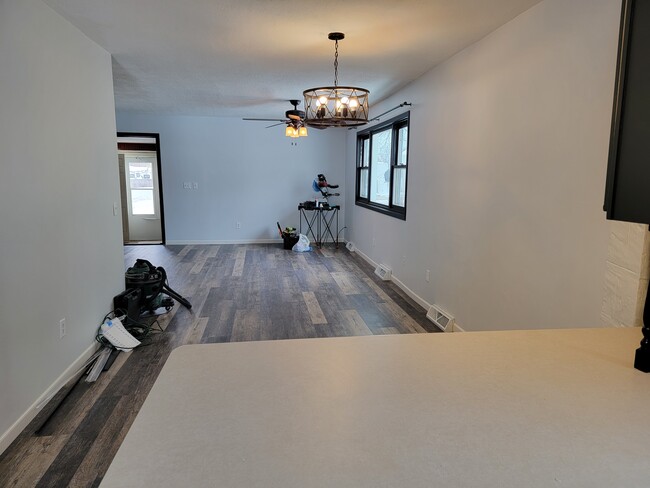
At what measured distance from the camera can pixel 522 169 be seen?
267 cm

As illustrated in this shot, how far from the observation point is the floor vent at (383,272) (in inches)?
220

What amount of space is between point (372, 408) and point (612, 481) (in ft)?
1.39

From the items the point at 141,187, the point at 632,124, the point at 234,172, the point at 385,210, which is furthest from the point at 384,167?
the point at 141,187

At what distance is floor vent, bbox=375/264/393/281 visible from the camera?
5.58 meters

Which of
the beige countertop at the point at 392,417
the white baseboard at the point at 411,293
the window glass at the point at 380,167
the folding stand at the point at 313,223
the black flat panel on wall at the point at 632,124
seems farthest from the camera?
the folding stand at the point at 313,223

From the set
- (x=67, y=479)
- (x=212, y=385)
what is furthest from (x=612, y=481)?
(x=67, y=479)

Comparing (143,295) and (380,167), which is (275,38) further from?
(380,167)

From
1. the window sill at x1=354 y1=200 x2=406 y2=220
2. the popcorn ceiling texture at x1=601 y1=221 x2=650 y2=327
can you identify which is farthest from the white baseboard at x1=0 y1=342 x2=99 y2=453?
the window sill at x1=354 y1=200 x2=406 y2=220

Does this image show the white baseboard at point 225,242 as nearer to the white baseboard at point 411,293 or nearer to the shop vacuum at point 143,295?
the white baseboard at point 411,293

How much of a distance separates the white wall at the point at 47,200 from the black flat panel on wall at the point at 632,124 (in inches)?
102

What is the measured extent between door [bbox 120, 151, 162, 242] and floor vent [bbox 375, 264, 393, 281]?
229 inches

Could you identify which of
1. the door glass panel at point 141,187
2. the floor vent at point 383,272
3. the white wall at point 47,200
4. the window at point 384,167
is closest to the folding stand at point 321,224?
the window at point 384,167

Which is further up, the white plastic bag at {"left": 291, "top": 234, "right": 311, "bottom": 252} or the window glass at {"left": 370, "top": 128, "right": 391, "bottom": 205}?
the window glass at {"left": 370, "top": 128, "right": 391, "bottom": 205}

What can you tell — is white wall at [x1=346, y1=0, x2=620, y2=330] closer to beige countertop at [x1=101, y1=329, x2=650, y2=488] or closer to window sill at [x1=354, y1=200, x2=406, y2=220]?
window sill at [x1=354, y1=200, x2=406, y2=220]
